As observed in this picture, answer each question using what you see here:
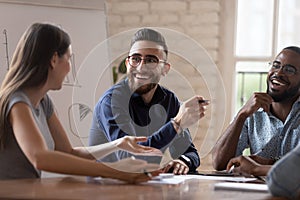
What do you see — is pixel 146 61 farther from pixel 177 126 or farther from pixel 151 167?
pixel 151 167

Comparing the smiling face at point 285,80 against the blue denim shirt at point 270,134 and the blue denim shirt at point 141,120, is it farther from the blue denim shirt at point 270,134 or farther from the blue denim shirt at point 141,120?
the blue denim shirt at point 141,120

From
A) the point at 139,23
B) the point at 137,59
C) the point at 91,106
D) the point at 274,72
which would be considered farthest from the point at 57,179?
the point at 139,23

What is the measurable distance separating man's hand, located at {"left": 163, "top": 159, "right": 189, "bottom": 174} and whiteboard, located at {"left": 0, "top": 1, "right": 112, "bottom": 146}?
0.54 metres

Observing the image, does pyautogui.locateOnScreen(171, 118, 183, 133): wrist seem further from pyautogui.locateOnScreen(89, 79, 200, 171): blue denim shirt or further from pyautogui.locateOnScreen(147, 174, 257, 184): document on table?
pyautogui.locateOnScreen(147, 174, 257, 184): document on table

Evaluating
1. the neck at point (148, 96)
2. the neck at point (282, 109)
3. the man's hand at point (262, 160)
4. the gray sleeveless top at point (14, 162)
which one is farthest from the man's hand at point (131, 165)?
the neck at point (282, 109)

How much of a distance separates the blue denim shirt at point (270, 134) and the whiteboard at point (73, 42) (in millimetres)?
717

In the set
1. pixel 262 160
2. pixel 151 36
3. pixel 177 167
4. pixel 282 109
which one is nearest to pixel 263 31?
pixel 282 109

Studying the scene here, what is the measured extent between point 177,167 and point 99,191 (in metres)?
0.63

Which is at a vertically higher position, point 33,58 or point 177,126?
point 33,58

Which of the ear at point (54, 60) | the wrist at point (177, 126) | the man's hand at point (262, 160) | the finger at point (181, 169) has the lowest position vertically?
the man's hand at point (262, 160)

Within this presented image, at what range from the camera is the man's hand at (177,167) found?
78.0 inches

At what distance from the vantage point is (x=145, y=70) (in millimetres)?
1951

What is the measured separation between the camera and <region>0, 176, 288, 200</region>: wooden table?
52.7 inches

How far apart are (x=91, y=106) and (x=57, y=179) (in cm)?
89
